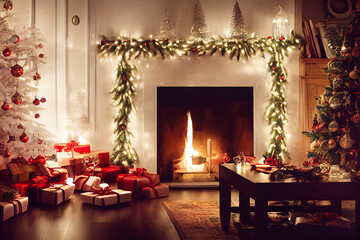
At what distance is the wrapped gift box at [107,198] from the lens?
473cm

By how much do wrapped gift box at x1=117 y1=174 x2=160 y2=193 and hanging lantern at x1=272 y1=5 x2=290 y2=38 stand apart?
3118 millimetres

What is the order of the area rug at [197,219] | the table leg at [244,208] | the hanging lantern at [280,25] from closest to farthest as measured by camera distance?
the area rug at [197,219] < the table leg at [244,208] < the hanging lantern at [280,25]

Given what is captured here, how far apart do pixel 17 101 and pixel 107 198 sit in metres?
1.84

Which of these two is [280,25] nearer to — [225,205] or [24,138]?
[225,205]

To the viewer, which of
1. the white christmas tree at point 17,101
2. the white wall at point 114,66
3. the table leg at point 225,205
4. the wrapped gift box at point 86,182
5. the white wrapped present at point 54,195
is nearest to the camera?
the table leg at point 225,205

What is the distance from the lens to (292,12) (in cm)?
652

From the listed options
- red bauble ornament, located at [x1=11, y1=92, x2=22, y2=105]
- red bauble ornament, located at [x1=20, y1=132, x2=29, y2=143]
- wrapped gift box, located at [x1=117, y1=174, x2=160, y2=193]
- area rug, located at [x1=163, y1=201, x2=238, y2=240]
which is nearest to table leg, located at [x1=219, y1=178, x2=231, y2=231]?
area rug, located at [x1=163, y1=201, x2=238, y2=240]

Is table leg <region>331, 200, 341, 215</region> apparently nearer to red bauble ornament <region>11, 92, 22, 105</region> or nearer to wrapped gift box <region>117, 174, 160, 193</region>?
wrapped gift box <region>117, 174, 160, 193</region>

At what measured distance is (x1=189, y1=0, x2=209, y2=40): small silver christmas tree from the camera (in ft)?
20.5

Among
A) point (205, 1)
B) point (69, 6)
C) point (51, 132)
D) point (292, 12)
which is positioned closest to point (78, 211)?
point (51, 132)

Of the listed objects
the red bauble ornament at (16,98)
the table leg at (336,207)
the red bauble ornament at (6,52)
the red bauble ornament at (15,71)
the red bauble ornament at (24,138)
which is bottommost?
the table leg at (336,207)

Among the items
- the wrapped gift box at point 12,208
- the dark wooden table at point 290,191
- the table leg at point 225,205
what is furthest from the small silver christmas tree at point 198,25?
the dark wooden table at point 290,191

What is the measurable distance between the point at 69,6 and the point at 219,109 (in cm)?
300

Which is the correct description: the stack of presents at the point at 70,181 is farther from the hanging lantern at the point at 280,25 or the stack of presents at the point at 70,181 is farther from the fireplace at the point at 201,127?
the hanging lantern at the point at 280,25
